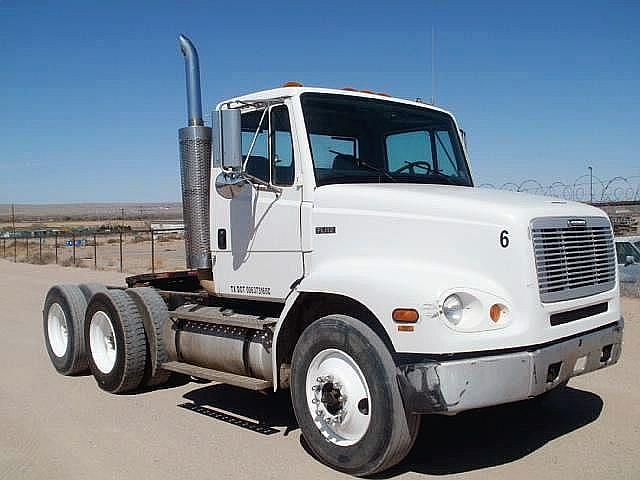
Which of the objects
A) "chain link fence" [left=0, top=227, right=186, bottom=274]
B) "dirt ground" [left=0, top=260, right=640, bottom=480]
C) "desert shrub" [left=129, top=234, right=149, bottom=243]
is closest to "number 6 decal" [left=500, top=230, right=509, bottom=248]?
"dirt ground" [left=0, top=260, right=640, bottom=480]

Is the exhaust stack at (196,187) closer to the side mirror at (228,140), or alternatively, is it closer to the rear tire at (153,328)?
the rear tire at (153,328)

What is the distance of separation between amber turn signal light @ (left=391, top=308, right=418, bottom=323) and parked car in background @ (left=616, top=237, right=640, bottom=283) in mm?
9360

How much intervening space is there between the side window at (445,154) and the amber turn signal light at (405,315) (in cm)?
227

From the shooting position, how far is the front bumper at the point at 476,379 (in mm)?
4645

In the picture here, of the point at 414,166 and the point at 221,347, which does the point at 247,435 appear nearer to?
the point at 221,347

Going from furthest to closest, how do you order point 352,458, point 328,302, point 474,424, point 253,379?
point 474,424
point 253,379
point 328,302
point 352,458

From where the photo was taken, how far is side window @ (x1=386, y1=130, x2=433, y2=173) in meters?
6.56

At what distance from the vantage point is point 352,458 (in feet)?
16.9

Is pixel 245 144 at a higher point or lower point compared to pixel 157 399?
higher

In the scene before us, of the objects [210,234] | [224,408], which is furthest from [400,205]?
[224,408]

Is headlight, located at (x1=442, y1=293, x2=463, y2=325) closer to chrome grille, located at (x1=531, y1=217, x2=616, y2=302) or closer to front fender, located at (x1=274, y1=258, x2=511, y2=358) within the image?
front fender, located at (x1=274, y1=258, x2=511, y2=358)

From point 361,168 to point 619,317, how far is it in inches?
95.7

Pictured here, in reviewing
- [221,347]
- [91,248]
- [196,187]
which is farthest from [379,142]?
[91,248]

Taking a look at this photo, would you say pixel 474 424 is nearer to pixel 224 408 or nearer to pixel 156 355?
pixel 224 408
